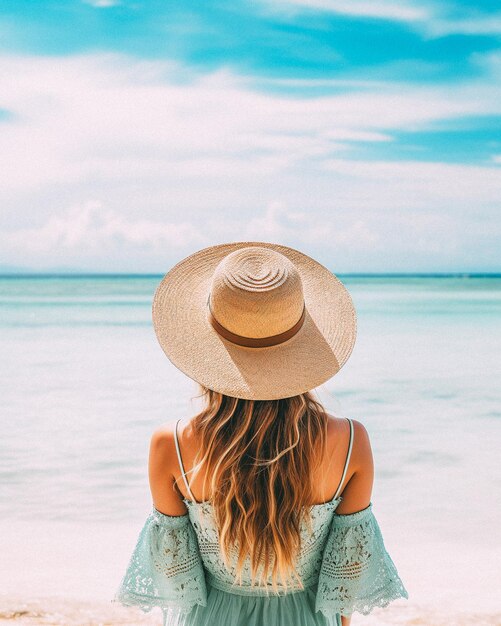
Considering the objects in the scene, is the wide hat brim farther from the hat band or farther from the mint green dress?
the mint green dress

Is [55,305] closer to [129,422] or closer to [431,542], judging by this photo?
[129,422]

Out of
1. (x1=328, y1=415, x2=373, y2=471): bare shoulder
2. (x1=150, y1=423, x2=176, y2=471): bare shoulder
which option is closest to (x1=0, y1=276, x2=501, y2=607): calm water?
(x1=150, y1=423, x2=176, y2=471): bare shoulder

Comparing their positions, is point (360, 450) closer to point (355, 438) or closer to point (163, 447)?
point (355, 438)

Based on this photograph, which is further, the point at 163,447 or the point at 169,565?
the point at 169,565

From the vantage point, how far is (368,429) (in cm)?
730

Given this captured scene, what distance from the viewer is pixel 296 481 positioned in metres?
1.54

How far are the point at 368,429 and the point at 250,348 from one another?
5975 mm

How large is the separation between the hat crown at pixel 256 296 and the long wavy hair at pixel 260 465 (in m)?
0.16

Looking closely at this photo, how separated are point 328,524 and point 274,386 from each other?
1.34ft

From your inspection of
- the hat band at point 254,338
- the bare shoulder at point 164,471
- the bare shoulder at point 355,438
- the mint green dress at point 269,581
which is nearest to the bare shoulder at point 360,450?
the bare shoulder at point 355,438

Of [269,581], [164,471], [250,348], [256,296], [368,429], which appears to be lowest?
[368,429]

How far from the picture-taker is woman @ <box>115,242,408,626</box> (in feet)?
4.99

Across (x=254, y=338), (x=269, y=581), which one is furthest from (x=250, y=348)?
(x=269, y=581)

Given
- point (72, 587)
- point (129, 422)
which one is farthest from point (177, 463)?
point (129, 422)
